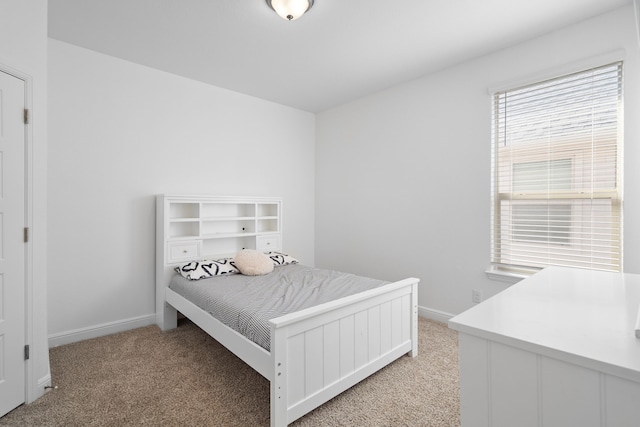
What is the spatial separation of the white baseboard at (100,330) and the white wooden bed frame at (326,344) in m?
0.87

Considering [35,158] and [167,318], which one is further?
[167,318]

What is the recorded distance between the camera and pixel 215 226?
3486 millimetres

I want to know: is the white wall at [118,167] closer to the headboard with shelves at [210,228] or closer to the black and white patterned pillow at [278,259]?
the headboard with shelves at [210,228]

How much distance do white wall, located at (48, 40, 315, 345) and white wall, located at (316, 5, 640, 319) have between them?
4.61ft

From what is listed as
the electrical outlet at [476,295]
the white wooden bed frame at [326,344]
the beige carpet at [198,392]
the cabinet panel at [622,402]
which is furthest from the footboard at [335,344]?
the cabinet panel at [622,402]

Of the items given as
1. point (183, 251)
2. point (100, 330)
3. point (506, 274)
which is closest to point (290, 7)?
point (183, 251)

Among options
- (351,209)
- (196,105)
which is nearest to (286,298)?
(351,209)

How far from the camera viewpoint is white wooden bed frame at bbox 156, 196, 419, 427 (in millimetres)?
1557

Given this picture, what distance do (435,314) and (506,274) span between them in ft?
2.71

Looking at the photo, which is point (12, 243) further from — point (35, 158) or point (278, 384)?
point (278, 384)

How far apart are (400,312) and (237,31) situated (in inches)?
97.7

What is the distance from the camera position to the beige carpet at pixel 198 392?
1.69 m

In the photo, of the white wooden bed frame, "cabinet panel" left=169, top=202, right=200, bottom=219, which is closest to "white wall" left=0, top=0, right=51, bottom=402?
the white wooden bed frame

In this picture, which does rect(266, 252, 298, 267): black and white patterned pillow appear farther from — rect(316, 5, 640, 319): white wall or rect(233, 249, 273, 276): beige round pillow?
rect(316, 5, 640, 319): white wall
